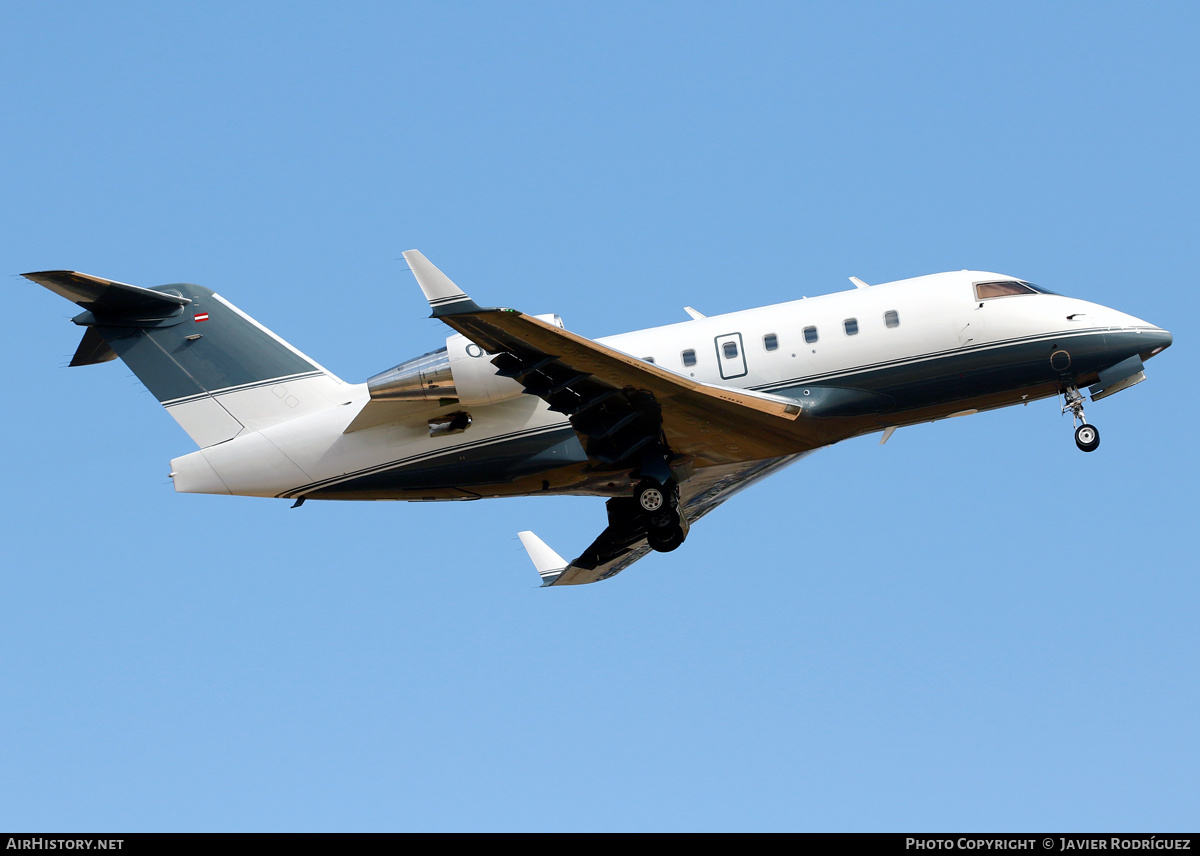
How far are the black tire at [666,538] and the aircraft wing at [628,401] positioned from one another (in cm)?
130

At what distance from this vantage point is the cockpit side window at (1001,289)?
20.8m

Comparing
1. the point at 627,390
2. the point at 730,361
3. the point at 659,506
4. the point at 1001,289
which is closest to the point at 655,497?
the point at 659,506

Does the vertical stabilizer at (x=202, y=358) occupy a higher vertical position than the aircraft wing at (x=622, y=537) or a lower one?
higher

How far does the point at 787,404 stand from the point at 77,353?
13.2 metres

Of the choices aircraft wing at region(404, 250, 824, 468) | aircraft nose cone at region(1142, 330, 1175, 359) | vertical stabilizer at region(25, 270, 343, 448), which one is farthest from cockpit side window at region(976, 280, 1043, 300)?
vertical stabilizer at region(25, 270, 343, 448)

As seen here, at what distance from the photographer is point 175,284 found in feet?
75.8

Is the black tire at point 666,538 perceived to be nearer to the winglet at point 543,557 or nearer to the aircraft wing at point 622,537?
the aircraft wing at point 622,537

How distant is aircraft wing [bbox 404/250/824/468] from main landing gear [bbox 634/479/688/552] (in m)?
0.58

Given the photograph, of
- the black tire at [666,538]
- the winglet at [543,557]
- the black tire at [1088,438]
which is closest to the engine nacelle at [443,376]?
the black tire at [666,538]

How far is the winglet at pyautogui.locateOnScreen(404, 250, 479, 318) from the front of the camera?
→ 17.1 meters

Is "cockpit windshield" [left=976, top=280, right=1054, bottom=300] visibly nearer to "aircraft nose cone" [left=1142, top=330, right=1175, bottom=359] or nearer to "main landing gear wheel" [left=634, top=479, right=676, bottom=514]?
"aircraft nose cone" [left=1142, top=330, right=1175, bottom=359]

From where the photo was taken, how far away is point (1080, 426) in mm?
20891
